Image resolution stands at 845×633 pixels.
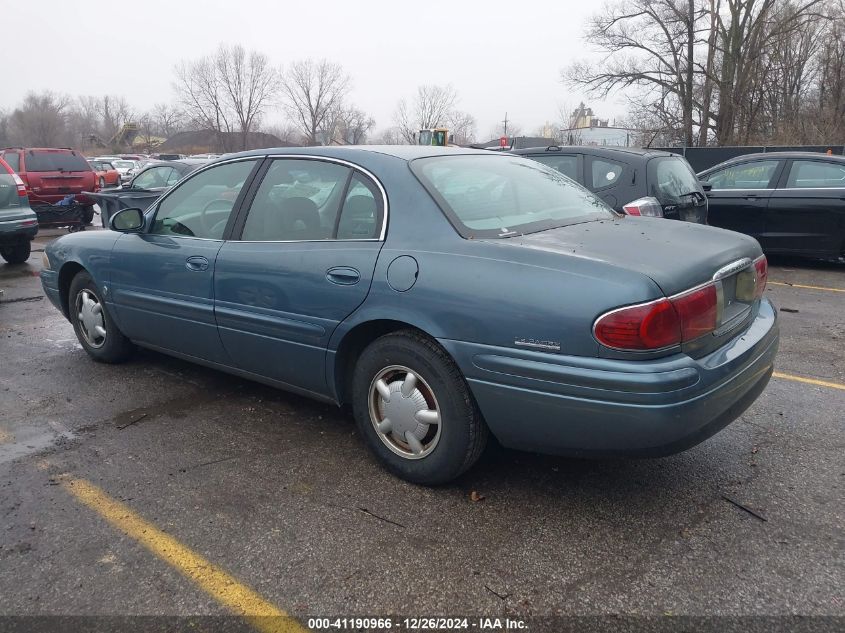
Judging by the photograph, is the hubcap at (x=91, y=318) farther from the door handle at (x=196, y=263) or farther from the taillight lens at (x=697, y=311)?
the taillight lens at (x=697, y=311)

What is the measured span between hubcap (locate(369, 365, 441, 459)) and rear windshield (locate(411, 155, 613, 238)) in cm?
72

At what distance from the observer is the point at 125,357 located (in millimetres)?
4945

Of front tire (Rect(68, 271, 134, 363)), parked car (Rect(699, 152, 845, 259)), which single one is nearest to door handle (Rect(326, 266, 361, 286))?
front tire (Rect(68, 271, 134, 363))

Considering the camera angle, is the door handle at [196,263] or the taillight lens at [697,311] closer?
the taillight lens at [697,311]

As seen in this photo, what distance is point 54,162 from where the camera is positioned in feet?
49.5

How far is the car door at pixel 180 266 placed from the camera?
394 centimetres

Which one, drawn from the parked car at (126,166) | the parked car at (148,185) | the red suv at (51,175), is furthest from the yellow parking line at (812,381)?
the parked car at (126,166)

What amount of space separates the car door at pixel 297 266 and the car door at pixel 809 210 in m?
A: 7.57

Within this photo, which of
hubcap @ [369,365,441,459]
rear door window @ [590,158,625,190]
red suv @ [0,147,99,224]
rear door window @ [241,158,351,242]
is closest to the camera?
hubcap @ [369,365,441,459]

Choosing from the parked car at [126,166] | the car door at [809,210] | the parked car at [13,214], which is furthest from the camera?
the parked car at [126,166]

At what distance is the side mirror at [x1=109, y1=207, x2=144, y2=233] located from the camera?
173 inches

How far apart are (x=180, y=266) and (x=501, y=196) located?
1.98 m

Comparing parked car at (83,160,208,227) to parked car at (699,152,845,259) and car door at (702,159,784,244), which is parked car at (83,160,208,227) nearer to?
car door at (702,159,784,244)

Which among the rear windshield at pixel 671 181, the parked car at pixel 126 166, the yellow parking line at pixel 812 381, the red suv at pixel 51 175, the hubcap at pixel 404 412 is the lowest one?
the yellow parking line at pixel 812 381
